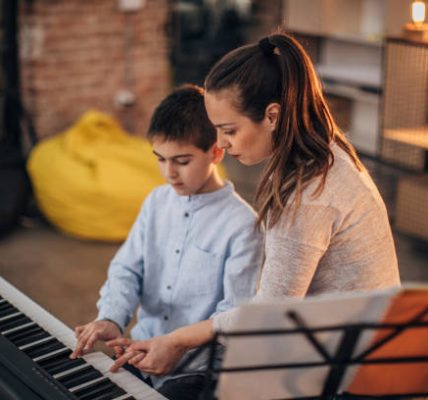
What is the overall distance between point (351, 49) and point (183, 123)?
13.9 feet

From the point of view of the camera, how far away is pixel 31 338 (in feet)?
5.44

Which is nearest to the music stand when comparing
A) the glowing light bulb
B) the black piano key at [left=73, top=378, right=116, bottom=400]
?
the black piano key at [left=73, top=378, right=116, bottom=400]

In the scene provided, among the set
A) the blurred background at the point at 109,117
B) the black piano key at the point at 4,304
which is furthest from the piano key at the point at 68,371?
the blurred background at the point at 109,117

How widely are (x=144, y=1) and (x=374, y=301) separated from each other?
13.9 ft

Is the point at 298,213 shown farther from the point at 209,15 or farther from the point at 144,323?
the point at 209,15

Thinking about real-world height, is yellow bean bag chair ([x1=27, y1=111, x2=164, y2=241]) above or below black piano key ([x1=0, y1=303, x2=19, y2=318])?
below

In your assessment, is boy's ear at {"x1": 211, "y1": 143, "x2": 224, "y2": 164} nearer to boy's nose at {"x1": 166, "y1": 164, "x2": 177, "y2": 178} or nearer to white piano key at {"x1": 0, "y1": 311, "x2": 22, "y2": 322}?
boy's nose at {"x1": 166, "y1": 164, "x2": 177, "y2": 178}

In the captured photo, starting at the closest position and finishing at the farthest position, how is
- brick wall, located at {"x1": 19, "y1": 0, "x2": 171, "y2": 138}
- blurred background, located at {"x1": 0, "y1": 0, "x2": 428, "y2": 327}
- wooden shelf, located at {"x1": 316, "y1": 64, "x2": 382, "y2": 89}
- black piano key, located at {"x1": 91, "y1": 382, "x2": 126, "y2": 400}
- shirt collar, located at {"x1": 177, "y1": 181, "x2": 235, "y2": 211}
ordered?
black piano key, located at {"x1": 91, "y1": 382, "x2": 126, "y2": 400}
shirt collar, located at {"x1": 177, "y1": 181, "x2": 235, "y2": 211}
blurred background, located at {"x1": 0, "y1": 0, "x2": 428, "y2": 327}
brick wall, located at {"x1": 19, "y1": 0, "x2": 171, "y2": 138}
wooden shelf, located at {"x1": 316, "y1": 64, "x2": 382, "y2": 89}

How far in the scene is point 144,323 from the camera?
6.39 ft

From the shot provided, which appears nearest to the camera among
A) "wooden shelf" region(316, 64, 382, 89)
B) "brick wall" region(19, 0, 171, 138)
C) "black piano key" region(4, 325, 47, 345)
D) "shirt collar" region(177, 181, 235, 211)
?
"black piano key" region(4, 325, 47, 345)

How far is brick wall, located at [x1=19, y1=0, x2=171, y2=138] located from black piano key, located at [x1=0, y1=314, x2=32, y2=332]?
3203 millimetres

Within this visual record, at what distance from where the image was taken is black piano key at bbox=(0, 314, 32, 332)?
66.9 inches

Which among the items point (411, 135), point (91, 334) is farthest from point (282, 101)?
point (411, 135)

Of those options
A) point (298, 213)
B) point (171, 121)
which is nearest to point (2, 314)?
point (171, 121)
